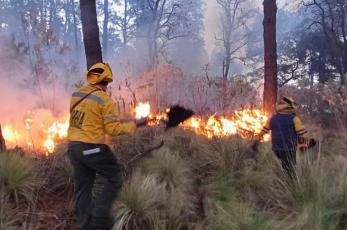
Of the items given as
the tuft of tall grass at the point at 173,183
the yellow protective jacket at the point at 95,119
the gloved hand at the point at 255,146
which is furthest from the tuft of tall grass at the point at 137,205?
the gloved hand at the point at 255,146

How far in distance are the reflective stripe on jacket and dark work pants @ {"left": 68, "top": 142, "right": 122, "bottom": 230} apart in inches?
102

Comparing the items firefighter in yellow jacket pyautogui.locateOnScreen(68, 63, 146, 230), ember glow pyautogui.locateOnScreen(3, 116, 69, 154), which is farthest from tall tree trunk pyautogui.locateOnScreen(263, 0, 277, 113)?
firefighter in yellow jacket pyautogui.locateOnScreen(68, 63, 146, 230)

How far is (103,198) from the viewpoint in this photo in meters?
4.31

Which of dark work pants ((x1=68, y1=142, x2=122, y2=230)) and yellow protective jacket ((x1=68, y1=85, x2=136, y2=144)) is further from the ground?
yellow protective jacket ((x1=68, y1=85, x2=136, y2=144))

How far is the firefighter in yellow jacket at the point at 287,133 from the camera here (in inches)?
227

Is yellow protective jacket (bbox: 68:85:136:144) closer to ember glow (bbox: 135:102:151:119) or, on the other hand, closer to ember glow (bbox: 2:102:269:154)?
ember glow (bbox: 2:102:269:154)

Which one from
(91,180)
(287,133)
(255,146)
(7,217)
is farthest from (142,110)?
(7,217)

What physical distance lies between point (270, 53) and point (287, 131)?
4862 millimetres

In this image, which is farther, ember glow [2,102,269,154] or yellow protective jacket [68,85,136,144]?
ember glow [2,102,269,154]

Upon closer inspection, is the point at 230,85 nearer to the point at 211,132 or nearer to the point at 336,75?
the point at 211,132

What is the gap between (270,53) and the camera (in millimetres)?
10273

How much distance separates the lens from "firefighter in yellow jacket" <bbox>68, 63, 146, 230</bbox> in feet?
13.7

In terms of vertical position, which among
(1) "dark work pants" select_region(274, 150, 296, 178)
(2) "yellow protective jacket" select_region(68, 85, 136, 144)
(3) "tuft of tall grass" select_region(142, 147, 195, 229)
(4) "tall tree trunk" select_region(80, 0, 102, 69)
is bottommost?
(3) "tuft of tall grass" select_region(142, 147, 195, 229)

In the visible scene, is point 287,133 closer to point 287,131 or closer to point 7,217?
point 287,131
